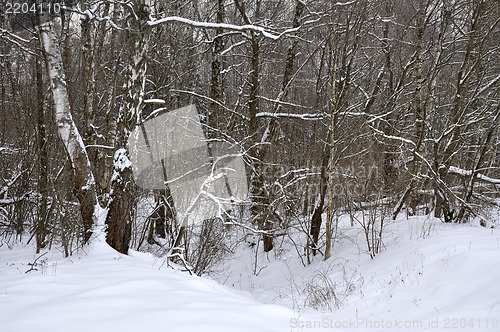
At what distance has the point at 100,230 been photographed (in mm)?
6355

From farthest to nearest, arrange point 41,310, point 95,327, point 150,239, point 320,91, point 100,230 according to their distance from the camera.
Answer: point 150,239
point 320,91
point 100,230
point 41,310
point 95,327

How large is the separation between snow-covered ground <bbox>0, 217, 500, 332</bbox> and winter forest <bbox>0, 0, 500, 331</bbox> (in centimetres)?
14

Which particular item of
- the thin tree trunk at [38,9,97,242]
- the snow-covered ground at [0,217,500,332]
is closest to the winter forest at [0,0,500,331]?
the thin tree trunk at [38,9,97,242]

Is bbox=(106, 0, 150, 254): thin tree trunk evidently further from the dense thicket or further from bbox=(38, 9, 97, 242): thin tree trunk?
bbox=(38, 9, 97, 242): thin tree trunk

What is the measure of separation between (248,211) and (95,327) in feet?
26.9

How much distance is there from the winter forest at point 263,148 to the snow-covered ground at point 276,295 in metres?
0.14

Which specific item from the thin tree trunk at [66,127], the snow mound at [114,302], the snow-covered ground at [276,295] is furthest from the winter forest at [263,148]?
the snow mound at [114,302]

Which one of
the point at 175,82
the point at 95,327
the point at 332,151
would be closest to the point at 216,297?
the point at 95,327

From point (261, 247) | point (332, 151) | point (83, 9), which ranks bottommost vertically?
point (261, 247)

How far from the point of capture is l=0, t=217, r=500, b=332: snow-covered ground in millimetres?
3490

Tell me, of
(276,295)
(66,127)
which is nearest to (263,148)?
(276,295)

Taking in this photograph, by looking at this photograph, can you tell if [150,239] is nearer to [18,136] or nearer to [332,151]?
[18,136]

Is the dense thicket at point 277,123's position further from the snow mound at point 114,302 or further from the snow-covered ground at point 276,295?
the snow mound at point 114,302

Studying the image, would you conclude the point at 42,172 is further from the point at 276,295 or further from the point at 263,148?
the point at 276,295
